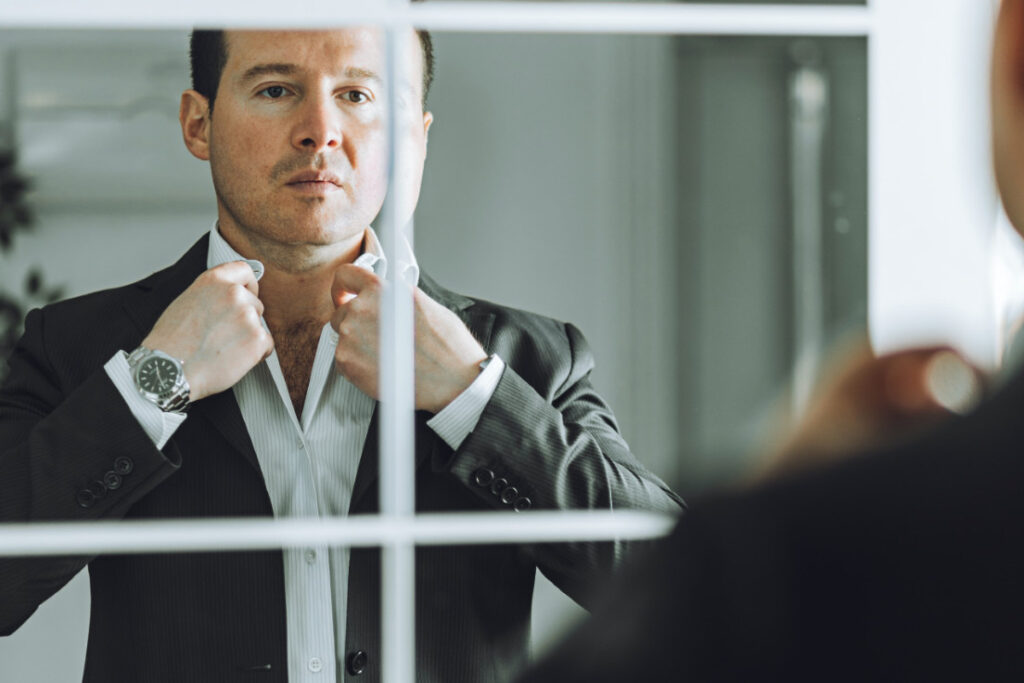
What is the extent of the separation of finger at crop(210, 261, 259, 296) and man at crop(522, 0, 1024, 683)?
3.80 feet

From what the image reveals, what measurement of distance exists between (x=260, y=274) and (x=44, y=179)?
295 mm

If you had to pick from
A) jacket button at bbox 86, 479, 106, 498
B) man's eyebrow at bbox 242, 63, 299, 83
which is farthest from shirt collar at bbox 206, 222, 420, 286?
jacket button at bbox 86, 479, 106, 498

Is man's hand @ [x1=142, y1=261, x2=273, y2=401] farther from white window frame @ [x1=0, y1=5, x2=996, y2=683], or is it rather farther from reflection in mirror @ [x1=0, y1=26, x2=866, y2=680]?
white window frame @ [x1=0, y1=5, x2=996, y2=683]

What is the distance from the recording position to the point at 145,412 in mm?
1391

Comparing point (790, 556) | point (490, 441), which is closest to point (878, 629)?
point (790, 556)

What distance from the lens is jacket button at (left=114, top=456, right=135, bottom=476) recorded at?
54.3 inches

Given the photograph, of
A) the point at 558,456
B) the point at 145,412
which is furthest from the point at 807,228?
the point at 145,412

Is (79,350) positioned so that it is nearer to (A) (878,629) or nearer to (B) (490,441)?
(B) (490,441)

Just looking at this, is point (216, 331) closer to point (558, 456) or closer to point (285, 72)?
point (285, 72)

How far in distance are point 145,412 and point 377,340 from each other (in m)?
0.31

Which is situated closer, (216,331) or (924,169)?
(216,331)

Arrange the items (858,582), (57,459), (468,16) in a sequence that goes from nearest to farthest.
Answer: (858,582) → (57,459) → (468,16)

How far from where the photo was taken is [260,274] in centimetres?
146

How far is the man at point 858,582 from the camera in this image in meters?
0.35
